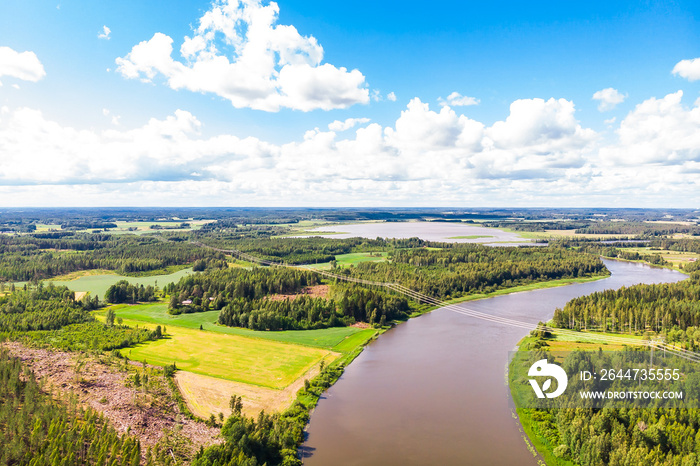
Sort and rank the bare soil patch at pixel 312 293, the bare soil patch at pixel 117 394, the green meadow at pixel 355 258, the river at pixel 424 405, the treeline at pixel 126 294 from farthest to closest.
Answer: the green meadow at pixel 355 258 → the bare soil patch at pixel 312 293 → the treeline at pixel 126 294 → the bare soil patch at pixel 117 394 → the river at pixel 424 405

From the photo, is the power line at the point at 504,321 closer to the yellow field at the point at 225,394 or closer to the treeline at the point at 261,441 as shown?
the yellow field at the point at 225,394

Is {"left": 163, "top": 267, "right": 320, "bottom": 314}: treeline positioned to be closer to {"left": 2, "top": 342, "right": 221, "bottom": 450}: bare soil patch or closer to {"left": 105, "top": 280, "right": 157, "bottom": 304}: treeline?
{"left": 105, "top": 280, "right": 157, "bottom": 304}: treeline

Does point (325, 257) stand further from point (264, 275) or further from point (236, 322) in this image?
point (236, 322)

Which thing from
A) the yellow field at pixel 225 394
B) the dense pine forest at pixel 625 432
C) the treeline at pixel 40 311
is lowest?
the yellow field at pixel 225 394

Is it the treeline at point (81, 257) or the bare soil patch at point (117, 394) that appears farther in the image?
the treeline at point (81, 257)

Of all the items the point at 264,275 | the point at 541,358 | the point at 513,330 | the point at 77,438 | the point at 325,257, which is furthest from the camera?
the point at 325,257

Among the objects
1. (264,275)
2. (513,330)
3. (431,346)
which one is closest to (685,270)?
(513,330)

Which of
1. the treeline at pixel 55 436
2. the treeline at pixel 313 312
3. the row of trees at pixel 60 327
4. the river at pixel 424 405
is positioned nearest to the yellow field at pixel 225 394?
the river at pixel 424 405
